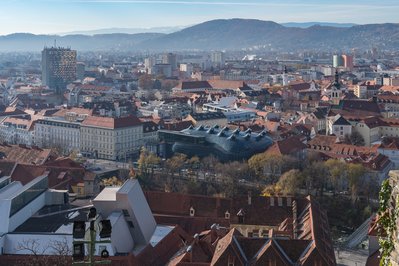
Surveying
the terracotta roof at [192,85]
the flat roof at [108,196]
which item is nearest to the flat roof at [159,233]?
the flat roof at [108,196]

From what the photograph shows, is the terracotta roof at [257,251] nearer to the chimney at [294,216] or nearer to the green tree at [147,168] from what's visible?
the chimney at [294,216]

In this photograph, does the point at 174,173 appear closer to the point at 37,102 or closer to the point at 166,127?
the point at 166,127

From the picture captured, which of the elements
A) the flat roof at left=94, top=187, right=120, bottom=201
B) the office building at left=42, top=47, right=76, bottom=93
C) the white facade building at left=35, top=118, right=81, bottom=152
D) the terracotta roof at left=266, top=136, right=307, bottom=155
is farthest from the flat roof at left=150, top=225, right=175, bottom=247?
the office building at left=42, top=47, right=76, bottom=93

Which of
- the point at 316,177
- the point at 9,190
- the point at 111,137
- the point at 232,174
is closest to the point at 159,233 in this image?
the point at 9,190

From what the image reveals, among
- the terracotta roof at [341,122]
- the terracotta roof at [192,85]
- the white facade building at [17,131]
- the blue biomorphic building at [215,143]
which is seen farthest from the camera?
the terracotta roof at [192,85]

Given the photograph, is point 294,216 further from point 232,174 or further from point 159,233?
point 232,174

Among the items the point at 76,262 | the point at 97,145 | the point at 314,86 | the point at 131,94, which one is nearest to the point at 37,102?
the point at 131,94
